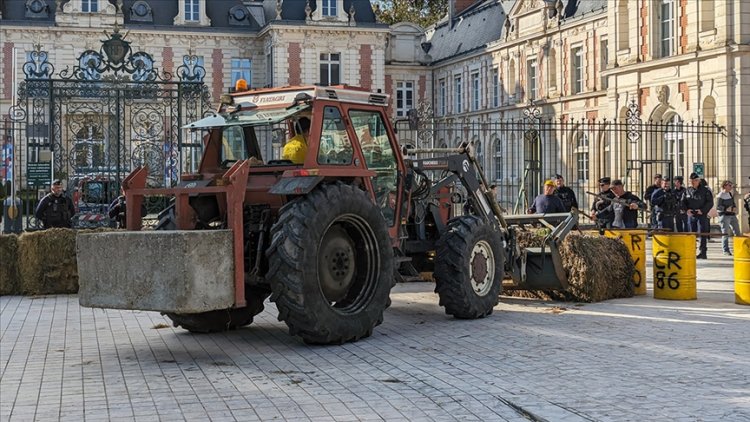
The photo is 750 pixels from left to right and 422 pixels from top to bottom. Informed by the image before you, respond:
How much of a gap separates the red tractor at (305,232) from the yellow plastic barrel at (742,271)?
9.38ft

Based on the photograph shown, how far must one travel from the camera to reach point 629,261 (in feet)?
43.5

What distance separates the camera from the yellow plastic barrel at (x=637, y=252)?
13516 millimetres

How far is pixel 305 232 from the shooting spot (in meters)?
8.98

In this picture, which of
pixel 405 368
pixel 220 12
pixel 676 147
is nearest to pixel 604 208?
pixel 405 368

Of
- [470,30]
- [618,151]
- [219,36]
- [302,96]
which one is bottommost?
[302,96]

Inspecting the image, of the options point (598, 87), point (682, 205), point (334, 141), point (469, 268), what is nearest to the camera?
point (334, 141)

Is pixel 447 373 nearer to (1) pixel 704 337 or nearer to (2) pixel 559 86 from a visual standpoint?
(1) pixel 704 337

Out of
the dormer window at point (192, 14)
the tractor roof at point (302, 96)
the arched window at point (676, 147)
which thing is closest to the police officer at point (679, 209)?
the arched window at point (676, 147)

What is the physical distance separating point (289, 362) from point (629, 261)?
6.16 metres

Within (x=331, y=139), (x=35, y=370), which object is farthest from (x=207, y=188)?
(x=35, y=370)

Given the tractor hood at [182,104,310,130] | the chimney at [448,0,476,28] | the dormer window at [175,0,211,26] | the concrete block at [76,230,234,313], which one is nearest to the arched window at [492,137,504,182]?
the chimney at [448,0,476,28]

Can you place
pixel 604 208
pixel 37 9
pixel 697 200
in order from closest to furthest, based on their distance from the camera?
pixel 604 208 → pixel 697 200 → pixel 37 9

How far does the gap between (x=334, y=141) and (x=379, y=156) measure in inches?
30.5

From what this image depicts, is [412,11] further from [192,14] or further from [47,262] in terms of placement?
[47,262]
